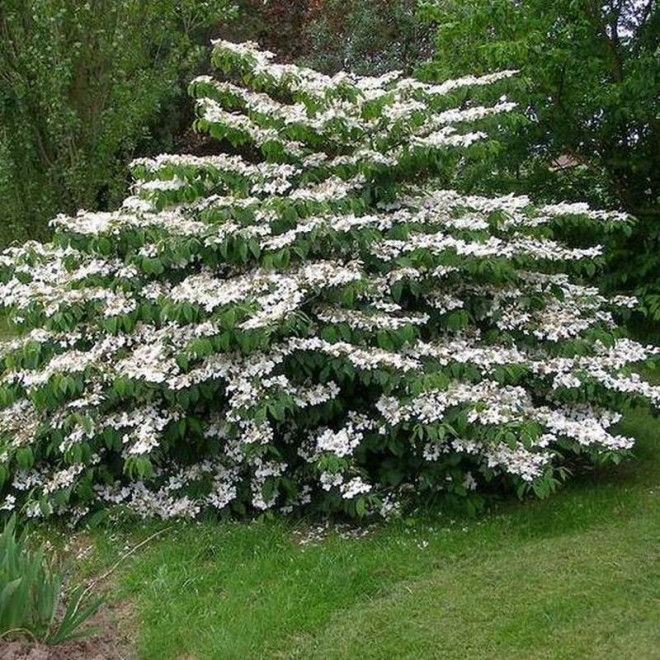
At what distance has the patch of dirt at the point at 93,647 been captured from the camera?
313 centimetres

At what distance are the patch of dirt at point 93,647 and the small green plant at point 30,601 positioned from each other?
43 mm

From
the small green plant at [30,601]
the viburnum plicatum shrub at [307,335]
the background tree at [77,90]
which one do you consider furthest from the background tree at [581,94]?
the small green plant at [30,601]

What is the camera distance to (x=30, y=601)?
10.6 feet

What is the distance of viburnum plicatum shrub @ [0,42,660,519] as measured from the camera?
431cm

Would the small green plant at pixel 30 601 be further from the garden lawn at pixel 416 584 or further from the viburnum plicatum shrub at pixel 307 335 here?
the viburnum plicatum shrub at pixel 307 335

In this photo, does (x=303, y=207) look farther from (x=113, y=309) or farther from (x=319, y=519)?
(x=319, y=519)

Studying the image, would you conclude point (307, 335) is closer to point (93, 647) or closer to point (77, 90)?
point (93, 647)

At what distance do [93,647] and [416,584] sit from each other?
4.33ft

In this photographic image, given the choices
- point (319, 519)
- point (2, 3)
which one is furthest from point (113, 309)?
point (2, 3)

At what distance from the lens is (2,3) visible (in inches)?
334

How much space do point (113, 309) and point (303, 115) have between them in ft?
4.86

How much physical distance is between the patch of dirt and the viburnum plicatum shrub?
0.70 m

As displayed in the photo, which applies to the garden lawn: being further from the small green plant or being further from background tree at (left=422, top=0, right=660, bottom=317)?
background tree at (left=422, top=0, right=660, bottom=317)

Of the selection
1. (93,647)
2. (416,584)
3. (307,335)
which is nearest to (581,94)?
(307,335)
